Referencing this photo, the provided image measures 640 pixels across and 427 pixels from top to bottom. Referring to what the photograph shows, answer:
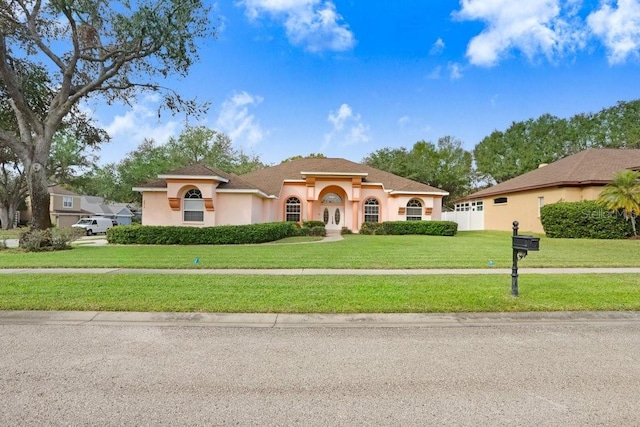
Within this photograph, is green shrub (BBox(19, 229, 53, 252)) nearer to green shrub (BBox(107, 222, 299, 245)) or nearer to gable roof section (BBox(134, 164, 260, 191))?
green shrub (BBox(107, 222, 299, 245))

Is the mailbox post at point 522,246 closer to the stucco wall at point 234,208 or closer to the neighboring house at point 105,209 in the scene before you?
the stucco wall at point 234,208

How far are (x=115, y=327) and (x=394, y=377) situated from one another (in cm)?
396

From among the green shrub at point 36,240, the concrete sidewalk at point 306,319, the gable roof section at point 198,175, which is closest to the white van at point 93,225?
the gable roof section at point 198,175

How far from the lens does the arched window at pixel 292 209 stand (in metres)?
26.3

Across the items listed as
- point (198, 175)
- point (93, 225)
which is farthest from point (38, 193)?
point (93, 225)

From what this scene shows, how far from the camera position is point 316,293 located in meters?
6.54

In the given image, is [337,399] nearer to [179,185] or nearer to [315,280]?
[315,280]

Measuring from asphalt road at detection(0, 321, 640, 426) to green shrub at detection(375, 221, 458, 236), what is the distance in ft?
63.0

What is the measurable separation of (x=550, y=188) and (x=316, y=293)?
2234 centimetres

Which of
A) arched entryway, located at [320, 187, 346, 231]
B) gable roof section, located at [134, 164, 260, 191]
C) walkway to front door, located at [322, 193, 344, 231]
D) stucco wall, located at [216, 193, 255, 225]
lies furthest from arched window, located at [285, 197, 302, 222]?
stucco wall, located at [216, 193, 255, 225]

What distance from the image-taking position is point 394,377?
3.43 metres

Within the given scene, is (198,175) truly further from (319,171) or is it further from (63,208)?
(63,208)

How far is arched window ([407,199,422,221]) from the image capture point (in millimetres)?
26078

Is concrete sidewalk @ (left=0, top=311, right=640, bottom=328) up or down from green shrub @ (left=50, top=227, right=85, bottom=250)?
down
